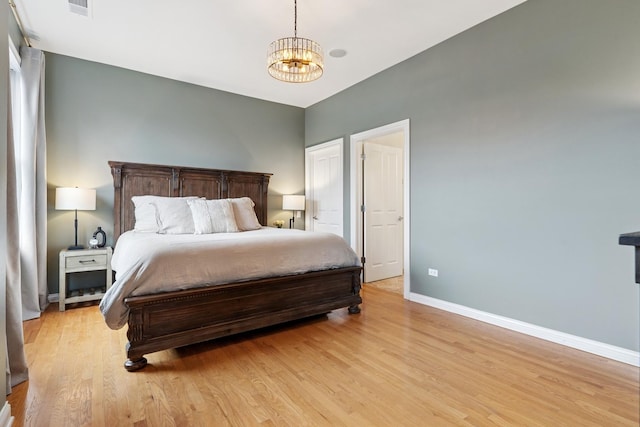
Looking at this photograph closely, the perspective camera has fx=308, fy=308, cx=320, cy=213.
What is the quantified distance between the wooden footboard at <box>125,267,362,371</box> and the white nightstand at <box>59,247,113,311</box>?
181 cm

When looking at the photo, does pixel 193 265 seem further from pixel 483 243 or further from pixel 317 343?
pixel 483 243

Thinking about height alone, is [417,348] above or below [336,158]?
below

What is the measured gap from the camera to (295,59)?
98.5 inches

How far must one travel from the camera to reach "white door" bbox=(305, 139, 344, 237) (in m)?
4.86

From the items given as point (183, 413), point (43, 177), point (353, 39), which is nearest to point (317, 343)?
point (183, 413)

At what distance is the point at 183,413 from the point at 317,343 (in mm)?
1122

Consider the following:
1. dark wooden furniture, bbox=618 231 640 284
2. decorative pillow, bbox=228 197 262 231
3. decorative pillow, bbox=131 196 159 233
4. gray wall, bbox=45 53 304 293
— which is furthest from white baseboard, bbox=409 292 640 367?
decorative pillow, bbox=131 196 159 233

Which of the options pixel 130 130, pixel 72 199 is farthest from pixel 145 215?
pixel 130 130

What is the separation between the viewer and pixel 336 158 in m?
4.92

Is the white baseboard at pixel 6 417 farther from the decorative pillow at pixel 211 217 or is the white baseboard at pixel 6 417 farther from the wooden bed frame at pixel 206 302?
the decorative pillow at pixel 211 217

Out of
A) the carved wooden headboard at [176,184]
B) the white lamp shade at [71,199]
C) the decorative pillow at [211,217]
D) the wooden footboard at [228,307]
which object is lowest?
the wooden footboard at [228,307]

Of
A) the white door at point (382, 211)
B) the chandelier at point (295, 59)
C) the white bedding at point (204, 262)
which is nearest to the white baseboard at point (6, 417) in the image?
the white bedding at point (204, 262)

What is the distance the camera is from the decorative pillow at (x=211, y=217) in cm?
349

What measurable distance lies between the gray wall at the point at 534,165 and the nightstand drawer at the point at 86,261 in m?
3.59
